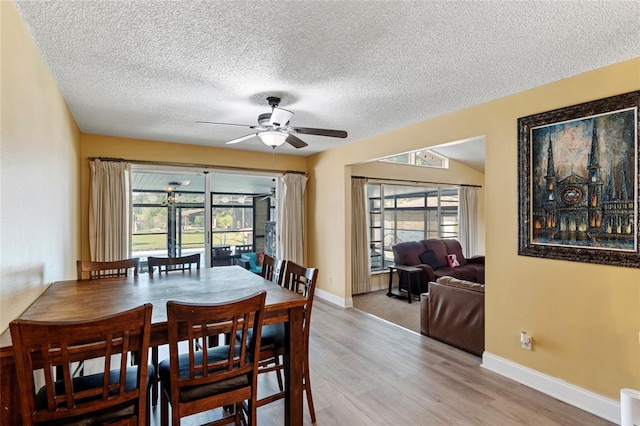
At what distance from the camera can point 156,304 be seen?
1918 mm

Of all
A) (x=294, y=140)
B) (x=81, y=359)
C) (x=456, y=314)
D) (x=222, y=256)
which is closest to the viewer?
(x=81, y=359)

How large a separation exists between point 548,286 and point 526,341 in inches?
20.3

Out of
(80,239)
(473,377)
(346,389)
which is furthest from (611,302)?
(80,239)

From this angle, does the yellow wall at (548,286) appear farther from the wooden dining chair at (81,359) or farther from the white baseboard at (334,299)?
the wooden dining chair at (81,359)

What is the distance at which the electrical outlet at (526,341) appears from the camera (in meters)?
2.71

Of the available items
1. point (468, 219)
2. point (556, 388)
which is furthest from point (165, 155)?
point (468, 219)

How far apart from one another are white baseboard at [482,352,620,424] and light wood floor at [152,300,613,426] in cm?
6

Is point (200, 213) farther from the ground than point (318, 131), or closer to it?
closer to it

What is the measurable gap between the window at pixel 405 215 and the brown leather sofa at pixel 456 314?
2480 millimetres

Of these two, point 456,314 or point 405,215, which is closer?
point 456,314

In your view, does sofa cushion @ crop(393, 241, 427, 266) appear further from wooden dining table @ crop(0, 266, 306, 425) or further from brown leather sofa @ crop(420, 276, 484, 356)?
wooden dining table @ crop(0, 266, 306, 425)

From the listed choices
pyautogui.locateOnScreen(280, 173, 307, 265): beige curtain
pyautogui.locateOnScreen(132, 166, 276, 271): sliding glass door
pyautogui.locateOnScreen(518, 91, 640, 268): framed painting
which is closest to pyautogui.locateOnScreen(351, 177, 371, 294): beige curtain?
pyautogui.locateOnScreen(280, 173, 307, 265): beige curtain

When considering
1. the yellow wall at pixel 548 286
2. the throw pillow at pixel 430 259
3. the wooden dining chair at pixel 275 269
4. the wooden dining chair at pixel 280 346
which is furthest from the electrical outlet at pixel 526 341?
the throw pillow at pixel 430 259

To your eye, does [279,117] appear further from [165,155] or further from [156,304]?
[165,155]
